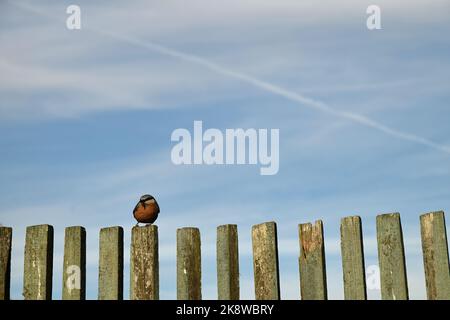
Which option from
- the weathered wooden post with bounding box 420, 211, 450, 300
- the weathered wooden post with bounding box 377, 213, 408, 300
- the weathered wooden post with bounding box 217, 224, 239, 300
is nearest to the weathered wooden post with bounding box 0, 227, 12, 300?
the weathered wooden post with bounding box 217, 224, 239, 300

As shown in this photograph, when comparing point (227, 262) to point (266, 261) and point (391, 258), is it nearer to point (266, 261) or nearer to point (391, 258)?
point (266, 261)

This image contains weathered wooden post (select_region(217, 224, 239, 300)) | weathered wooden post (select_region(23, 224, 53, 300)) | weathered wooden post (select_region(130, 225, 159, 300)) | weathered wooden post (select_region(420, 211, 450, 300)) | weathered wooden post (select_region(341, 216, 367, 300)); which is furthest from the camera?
weathered wooden post (select_region(23, 224, 53, 300))

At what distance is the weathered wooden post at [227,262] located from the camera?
577cm

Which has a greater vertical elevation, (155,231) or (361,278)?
(155,231)

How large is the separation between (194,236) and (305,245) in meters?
0.89

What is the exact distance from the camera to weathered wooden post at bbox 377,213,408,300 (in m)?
5.63

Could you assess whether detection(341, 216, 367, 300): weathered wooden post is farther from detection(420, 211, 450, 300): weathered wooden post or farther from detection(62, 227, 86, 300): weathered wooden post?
detection(62, 227, 86, 300): weathered wooden post

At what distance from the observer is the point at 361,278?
18.5 ft

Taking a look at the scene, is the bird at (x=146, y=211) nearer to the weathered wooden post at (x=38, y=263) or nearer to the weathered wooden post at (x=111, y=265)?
the weathered wooden post at (x=111, y=265)

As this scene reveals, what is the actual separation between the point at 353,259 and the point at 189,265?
50.4 inches

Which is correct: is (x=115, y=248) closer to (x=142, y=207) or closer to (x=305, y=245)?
(x=142, y=207)

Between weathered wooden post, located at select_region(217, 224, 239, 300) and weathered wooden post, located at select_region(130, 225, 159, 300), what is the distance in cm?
51
